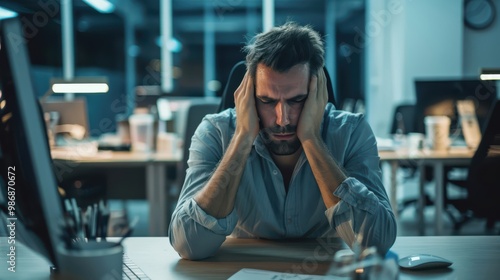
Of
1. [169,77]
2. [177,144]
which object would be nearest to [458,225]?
[177,144]

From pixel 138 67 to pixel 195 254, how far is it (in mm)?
7684

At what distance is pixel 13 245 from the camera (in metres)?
1.22

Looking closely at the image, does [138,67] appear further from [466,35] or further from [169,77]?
[466,35]

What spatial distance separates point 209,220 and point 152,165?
1.80m

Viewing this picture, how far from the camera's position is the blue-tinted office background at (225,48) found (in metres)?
5.62

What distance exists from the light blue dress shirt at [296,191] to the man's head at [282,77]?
7 cm

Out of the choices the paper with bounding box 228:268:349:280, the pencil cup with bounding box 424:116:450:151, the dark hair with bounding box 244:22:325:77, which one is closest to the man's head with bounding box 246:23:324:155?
the dark hair with bounding box 244:22:325:77

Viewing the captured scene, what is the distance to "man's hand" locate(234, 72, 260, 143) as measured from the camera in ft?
4.68

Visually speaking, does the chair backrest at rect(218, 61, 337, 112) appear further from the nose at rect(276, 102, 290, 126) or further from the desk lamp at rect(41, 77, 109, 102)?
the desk lamp at rect(41, 77, 109, 102)

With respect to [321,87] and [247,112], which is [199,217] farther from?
[321,87]

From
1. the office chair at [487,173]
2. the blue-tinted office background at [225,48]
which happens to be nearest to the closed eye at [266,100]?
the office chair at [487,173]

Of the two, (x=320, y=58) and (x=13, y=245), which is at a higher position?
(x=320, y=58)

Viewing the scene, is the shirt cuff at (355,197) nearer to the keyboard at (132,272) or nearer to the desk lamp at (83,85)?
the keyboard at (132,272)

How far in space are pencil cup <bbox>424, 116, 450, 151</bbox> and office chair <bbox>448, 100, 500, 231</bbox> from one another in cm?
65
